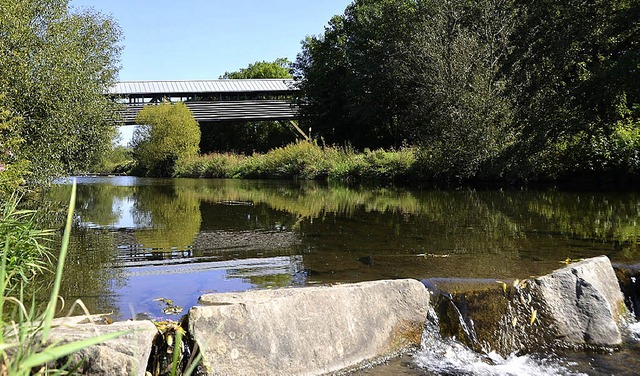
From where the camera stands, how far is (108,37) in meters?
21.9

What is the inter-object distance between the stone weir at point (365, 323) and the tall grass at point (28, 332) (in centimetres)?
41

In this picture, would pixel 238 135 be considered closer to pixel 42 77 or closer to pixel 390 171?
pixel 390 171

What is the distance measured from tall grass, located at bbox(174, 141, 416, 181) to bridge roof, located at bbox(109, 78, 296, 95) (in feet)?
42.8

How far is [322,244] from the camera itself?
6.96 meters

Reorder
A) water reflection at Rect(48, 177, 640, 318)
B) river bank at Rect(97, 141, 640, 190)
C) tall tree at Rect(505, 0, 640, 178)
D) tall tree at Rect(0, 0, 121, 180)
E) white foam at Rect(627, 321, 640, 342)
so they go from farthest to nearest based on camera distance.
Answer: river bank at Rect(97, 141, 640, 190) < tall tree at Rect(505, 0, 640, 178) < tall tree at Rect(0, 0, 121, 180) < water reflection at Rect(48, 177, 640, 318) < white foam at Rect(627, 321, 640, 342)

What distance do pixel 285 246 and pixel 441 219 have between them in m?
3.55

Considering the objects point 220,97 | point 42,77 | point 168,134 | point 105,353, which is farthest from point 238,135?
point 105,353

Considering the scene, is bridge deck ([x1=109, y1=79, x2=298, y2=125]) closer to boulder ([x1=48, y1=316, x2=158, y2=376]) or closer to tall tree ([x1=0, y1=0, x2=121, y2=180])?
tall tree ([x1=0, y1=0, x2=121, y2=180])

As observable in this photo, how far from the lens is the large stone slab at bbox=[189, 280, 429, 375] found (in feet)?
9.80

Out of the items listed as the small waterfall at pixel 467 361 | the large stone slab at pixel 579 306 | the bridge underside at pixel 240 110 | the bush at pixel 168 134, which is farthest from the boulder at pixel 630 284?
the bridge underside at pixel 240 110

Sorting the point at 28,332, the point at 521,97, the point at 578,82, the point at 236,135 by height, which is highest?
the point at 236,135

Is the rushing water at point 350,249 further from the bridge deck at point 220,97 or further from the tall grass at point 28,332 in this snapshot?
the bridge deck at point 220,97

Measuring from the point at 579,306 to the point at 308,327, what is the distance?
6.97ft

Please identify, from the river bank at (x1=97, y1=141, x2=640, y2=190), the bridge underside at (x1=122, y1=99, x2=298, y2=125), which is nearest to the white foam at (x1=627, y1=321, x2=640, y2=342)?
the river bank at (x1=97, y1=141, x2=640, y2=190)
